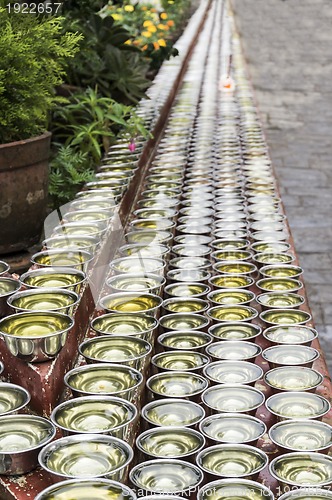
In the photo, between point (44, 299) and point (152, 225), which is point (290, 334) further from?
point (152, 225)

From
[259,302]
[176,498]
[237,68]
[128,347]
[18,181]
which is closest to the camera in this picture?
[176,498]

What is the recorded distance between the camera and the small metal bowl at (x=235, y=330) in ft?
8.15

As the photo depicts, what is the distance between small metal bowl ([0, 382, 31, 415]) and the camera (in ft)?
6.36

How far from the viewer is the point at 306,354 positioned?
2398 mm

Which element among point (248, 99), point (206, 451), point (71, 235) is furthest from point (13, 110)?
point (248, 99)

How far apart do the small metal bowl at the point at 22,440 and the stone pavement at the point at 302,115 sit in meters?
2.54

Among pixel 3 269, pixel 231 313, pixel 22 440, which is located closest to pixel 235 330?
pixel 231 313

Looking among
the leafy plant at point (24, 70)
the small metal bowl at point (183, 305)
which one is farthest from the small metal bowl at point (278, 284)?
the leafy plant at point (24, 70)

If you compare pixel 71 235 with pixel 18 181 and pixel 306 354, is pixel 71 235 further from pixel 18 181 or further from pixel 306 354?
pixel 306 354

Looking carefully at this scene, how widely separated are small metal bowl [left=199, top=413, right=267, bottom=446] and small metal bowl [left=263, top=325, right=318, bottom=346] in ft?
1.68

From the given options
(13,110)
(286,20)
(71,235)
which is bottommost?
(286,20)

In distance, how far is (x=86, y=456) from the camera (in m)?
1.77

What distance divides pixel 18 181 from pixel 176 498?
71.0 inches

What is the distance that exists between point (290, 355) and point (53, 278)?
814 millimetres
